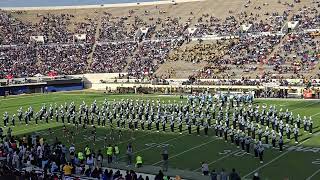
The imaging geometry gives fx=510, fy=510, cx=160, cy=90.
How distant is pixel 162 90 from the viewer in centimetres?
4459

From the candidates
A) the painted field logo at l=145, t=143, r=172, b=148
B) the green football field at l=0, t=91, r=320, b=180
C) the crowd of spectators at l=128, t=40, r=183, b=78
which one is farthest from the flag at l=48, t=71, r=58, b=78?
the painted field logo at l=145, t=143, r=172, b=148

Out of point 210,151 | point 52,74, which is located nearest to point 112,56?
point 52,74

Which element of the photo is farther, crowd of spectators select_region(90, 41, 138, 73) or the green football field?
crowd of spectators select_region(90, 41, 138, 73)

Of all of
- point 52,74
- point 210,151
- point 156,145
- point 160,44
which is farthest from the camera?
point 160,44

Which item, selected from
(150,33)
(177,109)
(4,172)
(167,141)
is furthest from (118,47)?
(4,172)

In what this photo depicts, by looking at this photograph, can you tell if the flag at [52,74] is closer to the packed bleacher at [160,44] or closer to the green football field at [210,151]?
the packed bleacher at [160,44]

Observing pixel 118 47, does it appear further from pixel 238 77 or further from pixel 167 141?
pixel 167 141

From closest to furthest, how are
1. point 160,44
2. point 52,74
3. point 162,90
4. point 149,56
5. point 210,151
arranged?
point 210,151
point 162,90
point 52,74
point 149,56
point 160,44

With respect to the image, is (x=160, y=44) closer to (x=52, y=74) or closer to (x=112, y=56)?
(x=112, y=56)

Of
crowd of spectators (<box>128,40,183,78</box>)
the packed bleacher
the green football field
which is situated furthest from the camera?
crowd of spectators (<box>128,40,183,78</box>)

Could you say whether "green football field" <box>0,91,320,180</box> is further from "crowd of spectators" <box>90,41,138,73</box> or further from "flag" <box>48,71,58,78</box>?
"crowd of spectators" <box>90,41,138,73</box>

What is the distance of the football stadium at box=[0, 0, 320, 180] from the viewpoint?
18.6 metres

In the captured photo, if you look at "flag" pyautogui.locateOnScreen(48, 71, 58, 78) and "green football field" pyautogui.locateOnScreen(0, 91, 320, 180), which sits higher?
"flag" pyautogui.locateOnScreen(48, 71, 58, 78)

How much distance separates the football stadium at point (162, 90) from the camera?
1861 centimetres
